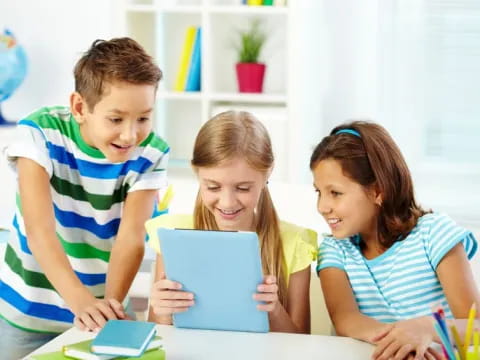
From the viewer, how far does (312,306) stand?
1.98 meters

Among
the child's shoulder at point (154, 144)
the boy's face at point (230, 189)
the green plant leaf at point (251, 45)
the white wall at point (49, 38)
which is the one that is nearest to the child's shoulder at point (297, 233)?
the boy's face at point (230, 189)

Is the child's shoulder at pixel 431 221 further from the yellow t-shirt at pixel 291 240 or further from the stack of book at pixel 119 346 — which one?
the stack of book at pixel 119 346

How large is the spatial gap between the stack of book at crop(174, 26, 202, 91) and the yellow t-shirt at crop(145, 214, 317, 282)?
2.01 metres

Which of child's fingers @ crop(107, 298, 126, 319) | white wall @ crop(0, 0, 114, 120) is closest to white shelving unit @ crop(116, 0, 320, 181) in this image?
white wall @ crop(0, 0, 114, 120)

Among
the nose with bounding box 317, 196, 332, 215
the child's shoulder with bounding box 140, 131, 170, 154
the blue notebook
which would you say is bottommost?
the blue notebook

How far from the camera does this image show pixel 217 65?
404 centimetres

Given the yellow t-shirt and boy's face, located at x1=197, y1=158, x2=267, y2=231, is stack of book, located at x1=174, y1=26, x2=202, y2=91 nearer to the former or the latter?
the yellow t-shirt

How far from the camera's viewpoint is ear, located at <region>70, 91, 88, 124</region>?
182 cm

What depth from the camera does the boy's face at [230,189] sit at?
1745 millimetres

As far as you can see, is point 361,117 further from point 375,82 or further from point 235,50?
point 235,50

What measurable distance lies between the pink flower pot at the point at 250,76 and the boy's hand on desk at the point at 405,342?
2390mm

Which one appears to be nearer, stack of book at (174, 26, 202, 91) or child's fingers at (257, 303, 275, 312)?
child's fingers at (257, 303, 275, 312)

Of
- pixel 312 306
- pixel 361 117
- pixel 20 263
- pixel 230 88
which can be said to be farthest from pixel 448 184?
pixel 20 263

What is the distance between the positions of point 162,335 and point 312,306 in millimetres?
547
